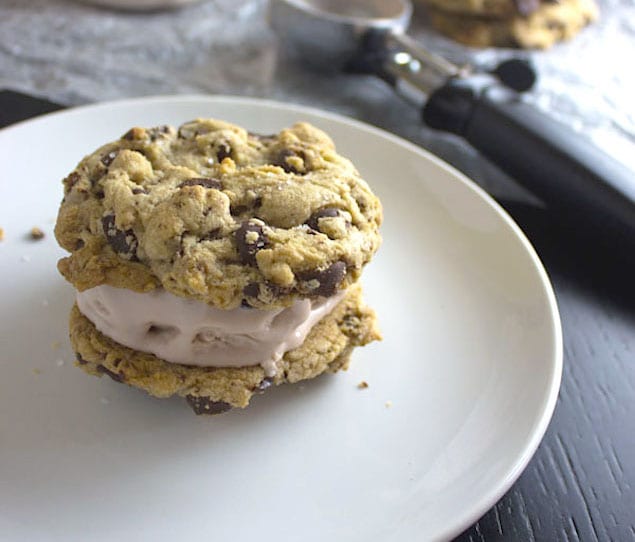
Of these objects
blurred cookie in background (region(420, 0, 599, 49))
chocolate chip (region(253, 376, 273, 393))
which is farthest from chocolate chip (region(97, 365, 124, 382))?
blurred cookie in background (region(420, 0, 599, 49))

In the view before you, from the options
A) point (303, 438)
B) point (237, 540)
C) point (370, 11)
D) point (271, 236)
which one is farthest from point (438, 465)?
point (370, 11)

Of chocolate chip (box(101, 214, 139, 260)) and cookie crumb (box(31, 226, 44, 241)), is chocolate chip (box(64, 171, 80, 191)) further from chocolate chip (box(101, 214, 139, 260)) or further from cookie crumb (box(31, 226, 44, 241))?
cookie crumb (box(31, 226, 44, 241))

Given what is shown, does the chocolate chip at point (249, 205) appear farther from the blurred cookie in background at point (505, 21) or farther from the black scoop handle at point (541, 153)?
the blurred cookie in background at point (505, 21)

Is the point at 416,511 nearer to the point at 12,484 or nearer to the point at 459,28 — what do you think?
the point at 12,484

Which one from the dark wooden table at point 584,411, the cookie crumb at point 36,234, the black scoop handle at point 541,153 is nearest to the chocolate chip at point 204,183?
the cookie crumb at point 36,234

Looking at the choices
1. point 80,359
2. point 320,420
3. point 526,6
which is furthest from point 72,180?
point 526,6

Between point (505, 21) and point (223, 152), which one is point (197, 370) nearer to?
point (223, 152)
